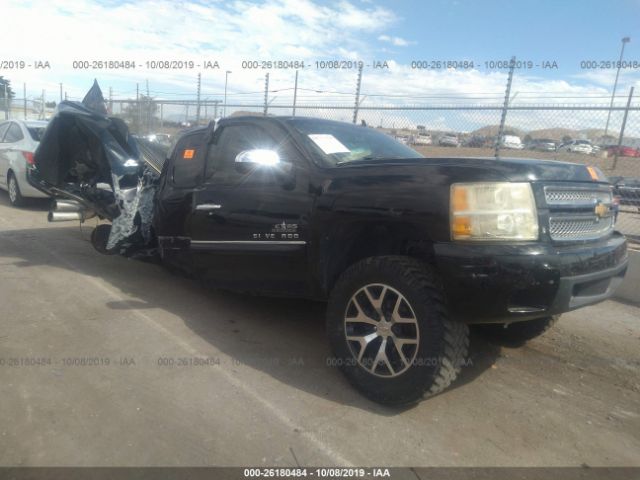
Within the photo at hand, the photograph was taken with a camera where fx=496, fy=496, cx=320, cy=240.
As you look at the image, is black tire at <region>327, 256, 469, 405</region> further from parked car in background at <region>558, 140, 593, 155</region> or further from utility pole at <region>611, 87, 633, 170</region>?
parked car in background at <region>558, 140, 593, 155</region>

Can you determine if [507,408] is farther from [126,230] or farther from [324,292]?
[126,230]

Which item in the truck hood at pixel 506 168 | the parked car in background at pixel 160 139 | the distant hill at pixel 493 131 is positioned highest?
the distant hill at pixel 493 131

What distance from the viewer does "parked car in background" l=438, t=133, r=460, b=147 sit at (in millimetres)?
7939

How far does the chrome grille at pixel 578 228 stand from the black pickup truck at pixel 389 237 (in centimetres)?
1

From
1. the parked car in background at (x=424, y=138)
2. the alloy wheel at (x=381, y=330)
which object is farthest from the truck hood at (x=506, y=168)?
the parked car in background at (x=424, y=138)

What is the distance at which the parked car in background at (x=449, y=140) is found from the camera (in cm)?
794

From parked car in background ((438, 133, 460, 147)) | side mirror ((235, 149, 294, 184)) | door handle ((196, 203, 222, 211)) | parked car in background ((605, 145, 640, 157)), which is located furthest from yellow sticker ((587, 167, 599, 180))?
parked car in background ((438, 133, 460, 147))

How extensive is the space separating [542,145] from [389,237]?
194 inches

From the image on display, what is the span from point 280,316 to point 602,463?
2725mm

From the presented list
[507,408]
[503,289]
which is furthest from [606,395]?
[503,289]

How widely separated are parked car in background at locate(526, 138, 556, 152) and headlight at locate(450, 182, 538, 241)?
496cm

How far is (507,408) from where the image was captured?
3064 mm

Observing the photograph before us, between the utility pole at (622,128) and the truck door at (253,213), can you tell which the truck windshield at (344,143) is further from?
the utility pole at (622,128)

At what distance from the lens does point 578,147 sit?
695 cm
